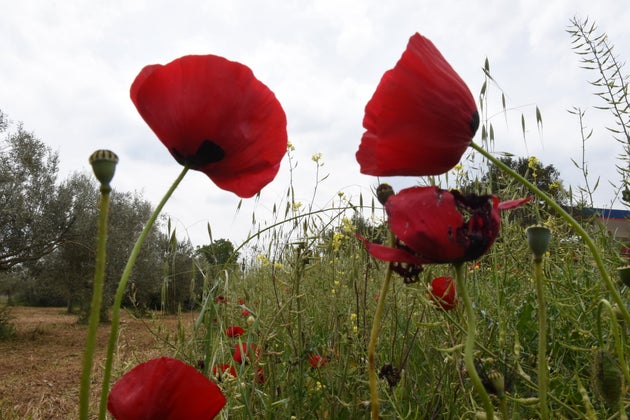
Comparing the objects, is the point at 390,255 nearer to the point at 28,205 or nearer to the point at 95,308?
the point at 95,308

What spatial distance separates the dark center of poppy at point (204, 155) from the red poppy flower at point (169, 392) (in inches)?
7.3

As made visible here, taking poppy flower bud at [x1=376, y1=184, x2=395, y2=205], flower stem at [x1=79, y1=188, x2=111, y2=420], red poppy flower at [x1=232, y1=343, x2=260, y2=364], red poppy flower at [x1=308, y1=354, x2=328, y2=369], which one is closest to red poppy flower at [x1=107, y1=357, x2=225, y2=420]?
flower stem at [x1=79, y1=188, x2=111, y2=420]

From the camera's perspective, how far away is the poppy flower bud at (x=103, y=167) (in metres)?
0.31

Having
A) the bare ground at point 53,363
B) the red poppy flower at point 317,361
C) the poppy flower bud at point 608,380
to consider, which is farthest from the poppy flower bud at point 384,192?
the bare ground at point 53,363

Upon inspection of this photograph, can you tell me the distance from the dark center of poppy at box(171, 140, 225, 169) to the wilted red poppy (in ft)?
0.60

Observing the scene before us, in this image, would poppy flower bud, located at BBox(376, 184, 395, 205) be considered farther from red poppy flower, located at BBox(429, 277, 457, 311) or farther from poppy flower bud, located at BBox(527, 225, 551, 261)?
red poppy flower, located at BBox(429, 277, 457, 311)

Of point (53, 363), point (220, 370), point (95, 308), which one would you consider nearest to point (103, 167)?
point (95, 308)

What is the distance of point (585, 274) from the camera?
1.52 metres

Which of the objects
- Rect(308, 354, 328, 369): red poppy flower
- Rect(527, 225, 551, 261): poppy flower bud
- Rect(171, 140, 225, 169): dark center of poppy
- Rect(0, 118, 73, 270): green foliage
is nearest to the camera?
Rect(527, 225, 551, 261): poppy flower bud

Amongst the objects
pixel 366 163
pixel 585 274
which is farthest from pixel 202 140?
pixel 585 274

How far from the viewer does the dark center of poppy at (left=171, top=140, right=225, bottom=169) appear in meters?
0.50

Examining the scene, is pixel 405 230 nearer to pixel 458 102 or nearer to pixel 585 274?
pixel 458 102

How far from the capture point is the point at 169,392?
46 centimetres

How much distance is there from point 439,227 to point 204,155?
235 millimetres
